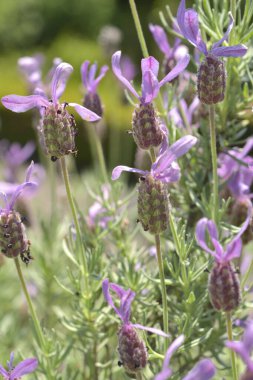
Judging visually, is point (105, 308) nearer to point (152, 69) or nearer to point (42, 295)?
point (152, 69)

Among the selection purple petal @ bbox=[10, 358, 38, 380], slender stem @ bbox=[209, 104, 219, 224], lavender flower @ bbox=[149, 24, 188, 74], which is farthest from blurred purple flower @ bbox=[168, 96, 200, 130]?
purple petal @ bbox=[10, 358, 38, 380]

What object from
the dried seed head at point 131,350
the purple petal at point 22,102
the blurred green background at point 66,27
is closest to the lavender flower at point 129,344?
the dried seed head at point 131,350

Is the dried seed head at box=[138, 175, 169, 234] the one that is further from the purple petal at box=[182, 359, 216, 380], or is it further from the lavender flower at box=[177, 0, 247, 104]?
the purple petal at box=[182, 359, 216, 380]

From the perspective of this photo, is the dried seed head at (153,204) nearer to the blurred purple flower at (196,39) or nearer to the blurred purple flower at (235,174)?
the blurred purple flower at (196,39)

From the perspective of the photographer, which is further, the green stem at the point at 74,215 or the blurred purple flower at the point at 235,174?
the blurred purple flower at the point at 235,174

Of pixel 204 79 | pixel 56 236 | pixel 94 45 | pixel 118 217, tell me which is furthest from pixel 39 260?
pixel 94 45

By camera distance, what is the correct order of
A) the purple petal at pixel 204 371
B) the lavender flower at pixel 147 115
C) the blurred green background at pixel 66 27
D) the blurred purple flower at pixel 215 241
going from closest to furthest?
the purple petal at pixel 204 371
the blurred purple flower at pixel 215 241
the lavender flower at pixel 147 115
the blurred green background at pixel 66 27

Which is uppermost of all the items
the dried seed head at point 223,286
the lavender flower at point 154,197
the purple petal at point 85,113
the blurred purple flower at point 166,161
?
the purple petal at point 85,113

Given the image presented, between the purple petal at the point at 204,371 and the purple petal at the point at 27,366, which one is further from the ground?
the purple petal at the point at 204,371
